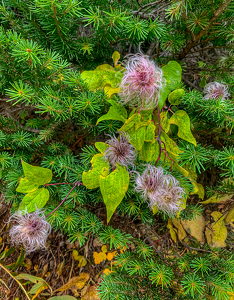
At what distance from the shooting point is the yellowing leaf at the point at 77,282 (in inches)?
44.0

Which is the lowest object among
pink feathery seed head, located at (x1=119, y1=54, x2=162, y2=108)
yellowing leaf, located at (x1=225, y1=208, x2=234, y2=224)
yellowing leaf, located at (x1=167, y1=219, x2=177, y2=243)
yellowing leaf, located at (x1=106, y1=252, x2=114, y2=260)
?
yellowing leaf, located at (x1=106, y1=252, x2=114, y2=260)

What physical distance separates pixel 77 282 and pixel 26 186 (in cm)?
76

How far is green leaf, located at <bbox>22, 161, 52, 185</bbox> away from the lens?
649mm

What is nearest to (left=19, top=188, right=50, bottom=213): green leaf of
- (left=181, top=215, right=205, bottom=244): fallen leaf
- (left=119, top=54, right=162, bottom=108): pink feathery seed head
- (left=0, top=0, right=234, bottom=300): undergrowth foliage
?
(left=0, top=0, right=234, bottom=300): undergrowth foliage

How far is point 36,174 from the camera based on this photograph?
669 millimetres

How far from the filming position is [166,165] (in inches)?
28.6

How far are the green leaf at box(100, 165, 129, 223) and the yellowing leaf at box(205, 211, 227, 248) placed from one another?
0.75 metres

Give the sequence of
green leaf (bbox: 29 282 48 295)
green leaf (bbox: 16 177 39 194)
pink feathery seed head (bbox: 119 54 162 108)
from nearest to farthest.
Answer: pink feathery seed head (bbox: 119 54 162 108) < green leaf (bbox: 16 177 39 194) < green leaf (bbox: 29 282 48 295)

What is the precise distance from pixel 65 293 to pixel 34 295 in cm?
16

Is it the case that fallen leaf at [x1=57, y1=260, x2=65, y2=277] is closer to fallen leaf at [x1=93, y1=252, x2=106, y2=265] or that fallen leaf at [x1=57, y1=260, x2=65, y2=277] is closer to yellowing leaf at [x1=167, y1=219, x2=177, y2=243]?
fallen leaf at [x1=93, y1=252, x2=106, y2=265]

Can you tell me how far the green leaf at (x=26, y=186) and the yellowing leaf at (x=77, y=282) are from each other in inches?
28.5

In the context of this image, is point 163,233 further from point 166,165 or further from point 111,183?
point 111,183

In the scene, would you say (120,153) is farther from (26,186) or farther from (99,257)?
(99,257)

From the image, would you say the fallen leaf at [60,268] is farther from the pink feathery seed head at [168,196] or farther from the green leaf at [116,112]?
the green leaf at [116,112]
